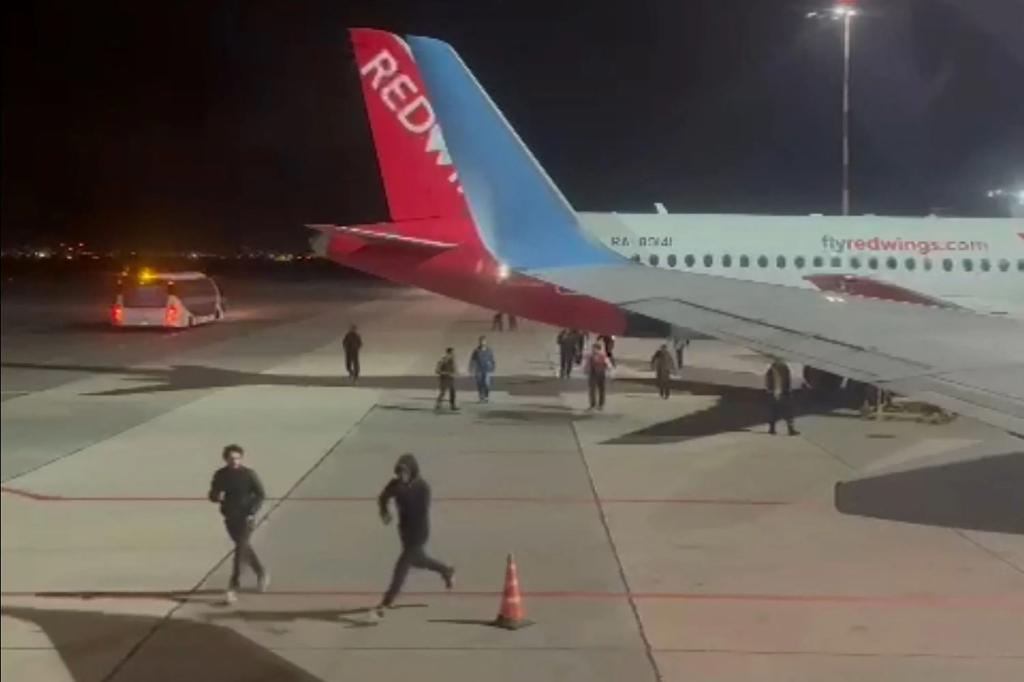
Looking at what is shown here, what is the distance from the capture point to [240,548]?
8.98 metres

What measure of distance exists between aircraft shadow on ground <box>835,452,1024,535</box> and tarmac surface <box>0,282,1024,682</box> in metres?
0.05

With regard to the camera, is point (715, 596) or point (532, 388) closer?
point (715, 596)

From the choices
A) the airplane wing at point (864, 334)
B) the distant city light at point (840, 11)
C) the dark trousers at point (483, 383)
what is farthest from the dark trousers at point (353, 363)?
the airplane wing at point (864, 334)

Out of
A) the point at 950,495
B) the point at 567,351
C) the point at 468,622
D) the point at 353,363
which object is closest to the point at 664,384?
the point at 567,351

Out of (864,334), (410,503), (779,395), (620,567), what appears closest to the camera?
(864,334)

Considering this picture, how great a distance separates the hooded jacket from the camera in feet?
28.5

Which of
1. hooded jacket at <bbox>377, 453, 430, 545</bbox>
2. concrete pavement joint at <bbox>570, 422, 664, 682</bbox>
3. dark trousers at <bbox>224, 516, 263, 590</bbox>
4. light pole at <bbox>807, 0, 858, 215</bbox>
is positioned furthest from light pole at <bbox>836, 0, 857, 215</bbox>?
dark trousers at <bbox>224, 516, 263, 590</bbox>

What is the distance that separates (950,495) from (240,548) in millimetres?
7958

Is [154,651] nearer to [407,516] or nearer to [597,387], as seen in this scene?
[407,516]

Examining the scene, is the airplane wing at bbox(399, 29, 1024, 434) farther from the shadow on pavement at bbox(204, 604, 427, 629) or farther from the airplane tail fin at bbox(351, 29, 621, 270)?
the airplane tail fin at bbox(351, 29, 621, 270)

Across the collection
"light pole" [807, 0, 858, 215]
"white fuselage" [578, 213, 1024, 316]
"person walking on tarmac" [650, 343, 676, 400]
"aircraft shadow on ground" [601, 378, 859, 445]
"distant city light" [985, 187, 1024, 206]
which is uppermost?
"light pole" [807, 0, 858, 215]

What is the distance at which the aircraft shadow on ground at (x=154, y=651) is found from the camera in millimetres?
6938

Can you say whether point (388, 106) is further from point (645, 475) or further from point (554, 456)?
point (645, 475)

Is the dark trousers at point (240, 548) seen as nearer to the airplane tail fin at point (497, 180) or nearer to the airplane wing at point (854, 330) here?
the airplane wing at point (854, 330)
